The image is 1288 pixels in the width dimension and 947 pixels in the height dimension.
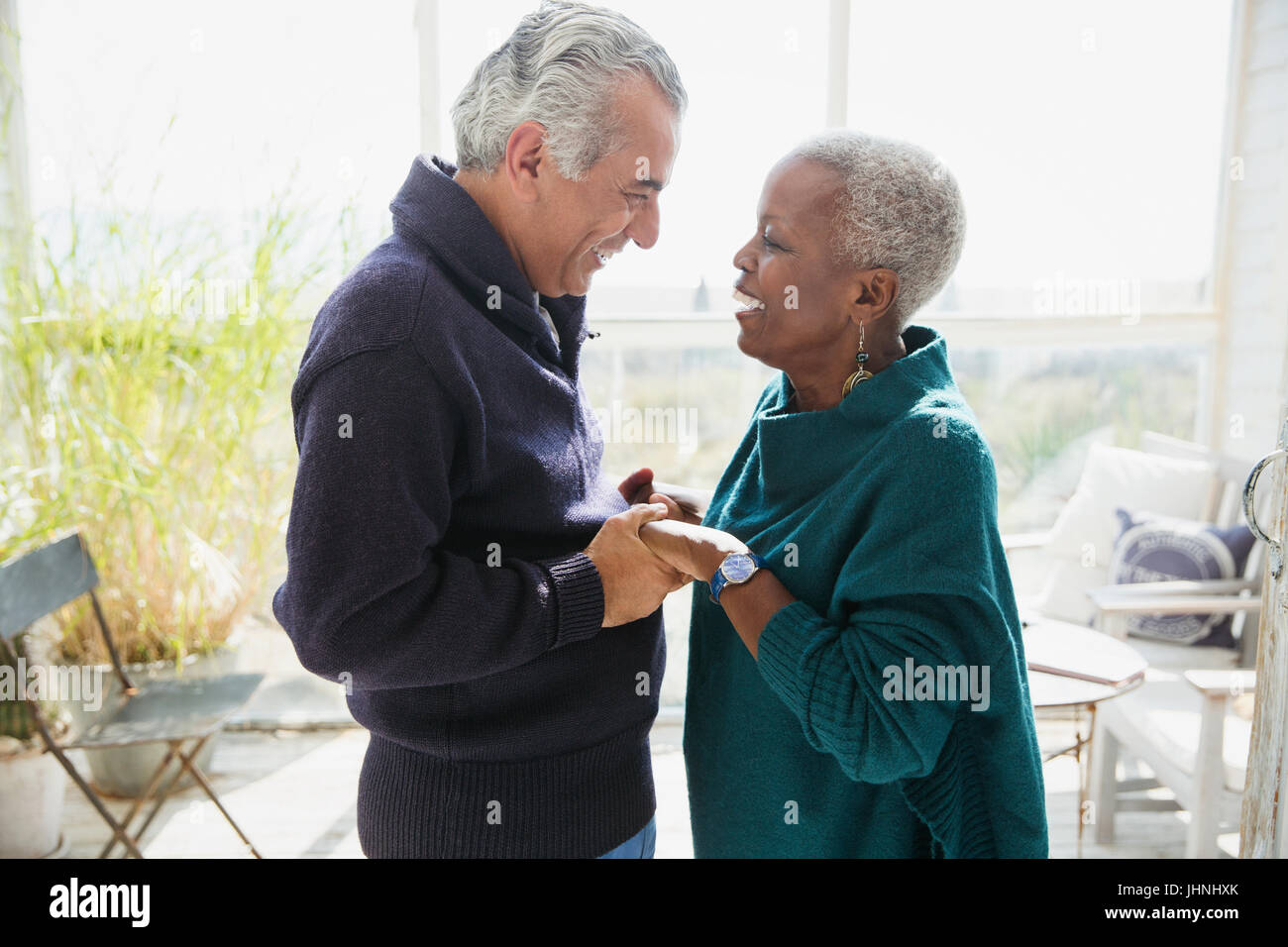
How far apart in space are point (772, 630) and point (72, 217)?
261cm

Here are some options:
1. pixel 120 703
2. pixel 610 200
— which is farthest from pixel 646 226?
pixel 120 703

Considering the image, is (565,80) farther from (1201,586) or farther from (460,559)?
(1201,586)

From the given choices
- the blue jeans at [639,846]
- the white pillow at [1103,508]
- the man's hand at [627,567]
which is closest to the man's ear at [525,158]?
the man's hand at [627,567]

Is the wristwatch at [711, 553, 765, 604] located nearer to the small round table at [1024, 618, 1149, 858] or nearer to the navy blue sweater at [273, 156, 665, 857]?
the navy blue sweater at [273, 156, 665, 857]

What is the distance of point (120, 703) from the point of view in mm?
2465

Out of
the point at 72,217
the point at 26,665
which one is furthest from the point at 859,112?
the point at 26,665

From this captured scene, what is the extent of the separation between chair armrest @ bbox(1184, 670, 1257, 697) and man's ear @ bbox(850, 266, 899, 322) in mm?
1585

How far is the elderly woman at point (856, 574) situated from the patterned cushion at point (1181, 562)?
2.19 meters

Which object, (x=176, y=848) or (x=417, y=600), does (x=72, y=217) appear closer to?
(x=176, y=848)

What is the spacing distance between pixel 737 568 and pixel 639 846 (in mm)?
453

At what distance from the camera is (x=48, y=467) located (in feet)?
8.15

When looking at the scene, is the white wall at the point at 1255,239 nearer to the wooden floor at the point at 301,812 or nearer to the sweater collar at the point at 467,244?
the wooden floor at the point at 301,812

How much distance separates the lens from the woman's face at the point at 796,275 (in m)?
1.16

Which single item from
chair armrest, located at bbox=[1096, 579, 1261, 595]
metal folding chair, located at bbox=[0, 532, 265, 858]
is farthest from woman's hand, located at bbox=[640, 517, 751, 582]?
chair armrest, located at bbox=[1096, 579, 1261, 595]
